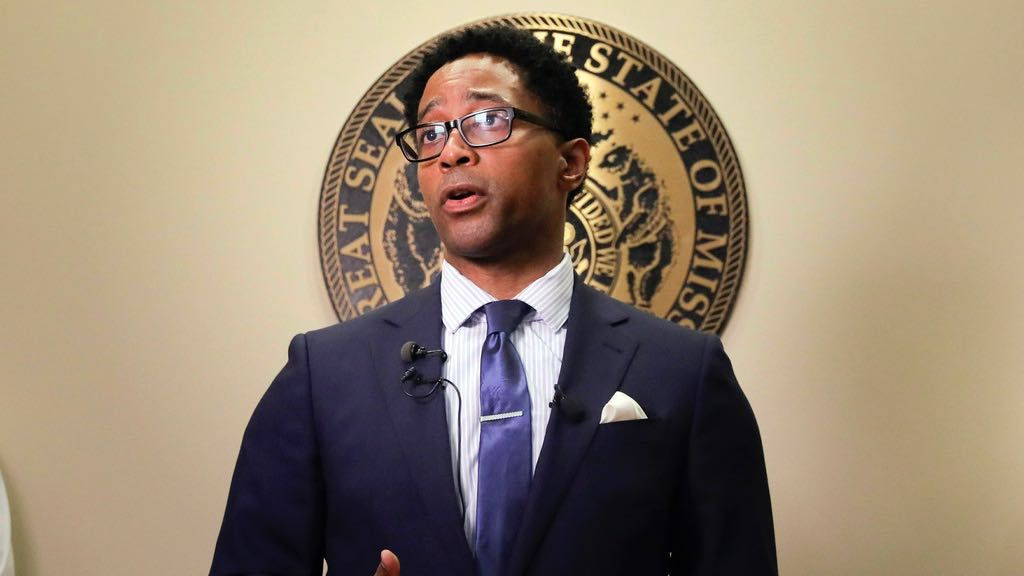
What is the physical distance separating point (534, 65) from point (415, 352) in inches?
18.2

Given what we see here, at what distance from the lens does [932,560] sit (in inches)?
81.7

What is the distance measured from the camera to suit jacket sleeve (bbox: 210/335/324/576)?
129 centimetres

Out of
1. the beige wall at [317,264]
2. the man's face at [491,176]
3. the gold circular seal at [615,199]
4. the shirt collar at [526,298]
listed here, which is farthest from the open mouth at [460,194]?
the beige wall at [317,264]

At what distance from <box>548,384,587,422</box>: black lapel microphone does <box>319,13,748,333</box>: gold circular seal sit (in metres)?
0.93

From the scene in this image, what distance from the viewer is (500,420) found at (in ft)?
4.12

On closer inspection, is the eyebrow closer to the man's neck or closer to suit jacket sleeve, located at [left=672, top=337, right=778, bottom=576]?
the man's neck

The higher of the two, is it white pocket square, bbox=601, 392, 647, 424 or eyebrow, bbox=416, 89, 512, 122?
eyebrow, bbox=416, 89, 512, 122

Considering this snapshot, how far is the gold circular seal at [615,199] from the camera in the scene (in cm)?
214

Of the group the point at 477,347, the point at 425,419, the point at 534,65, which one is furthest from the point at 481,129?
the point at 425,419

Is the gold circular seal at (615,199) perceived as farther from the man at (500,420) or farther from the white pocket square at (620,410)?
the white pocket square at (620,410)

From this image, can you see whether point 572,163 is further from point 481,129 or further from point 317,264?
point 317,264

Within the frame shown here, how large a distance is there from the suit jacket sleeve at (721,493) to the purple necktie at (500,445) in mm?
231

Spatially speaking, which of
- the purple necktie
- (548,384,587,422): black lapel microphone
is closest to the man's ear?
the purple necktie

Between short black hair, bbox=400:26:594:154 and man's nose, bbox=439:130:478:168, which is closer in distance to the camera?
man's nose, bbox=439:130:478:168
